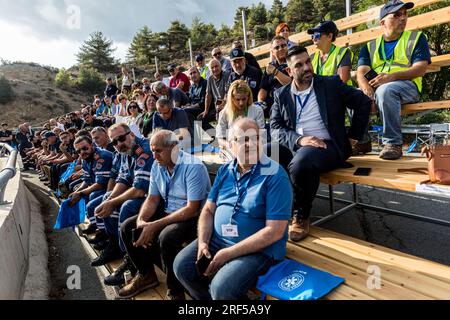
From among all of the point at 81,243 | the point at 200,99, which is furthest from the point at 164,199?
the point at 200,99

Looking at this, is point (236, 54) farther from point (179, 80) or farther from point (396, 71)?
point (179, 80)

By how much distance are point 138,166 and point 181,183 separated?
85cm

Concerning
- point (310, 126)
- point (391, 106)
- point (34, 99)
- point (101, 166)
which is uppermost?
point (34, 99)

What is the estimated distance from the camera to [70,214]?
15.3 ft

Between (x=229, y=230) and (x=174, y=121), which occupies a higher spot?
(x=174, y=121)

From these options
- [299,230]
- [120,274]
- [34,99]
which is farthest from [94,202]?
[34,99]

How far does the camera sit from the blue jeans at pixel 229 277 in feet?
6.47

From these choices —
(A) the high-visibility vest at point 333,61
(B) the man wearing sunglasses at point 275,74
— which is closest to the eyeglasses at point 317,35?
(A) the high-visibility vest at point 333,61

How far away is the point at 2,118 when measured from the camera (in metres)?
30.6

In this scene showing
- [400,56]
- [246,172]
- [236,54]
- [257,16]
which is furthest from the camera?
[257,16]

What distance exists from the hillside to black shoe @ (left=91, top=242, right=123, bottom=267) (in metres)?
31.6

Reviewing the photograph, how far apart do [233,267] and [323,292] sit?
1.86 feet

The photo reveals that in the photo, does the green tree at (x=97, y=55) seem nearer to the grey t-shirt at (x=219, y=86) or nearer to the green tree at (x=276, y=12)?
the green tree at (x=276, y=12)

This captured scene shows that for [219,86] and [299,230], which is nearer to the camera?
[299,230]
